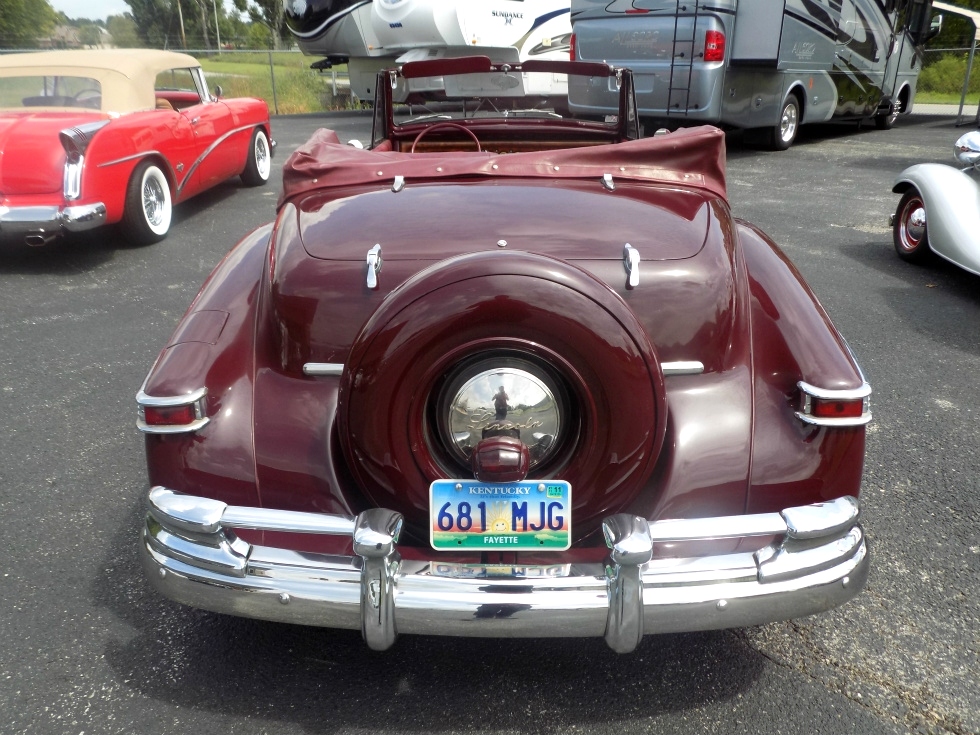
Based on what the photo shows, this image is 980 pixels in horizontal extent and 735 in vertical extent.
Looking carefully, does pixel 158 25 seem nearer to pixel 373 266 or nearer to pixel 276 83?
pixel 276 83

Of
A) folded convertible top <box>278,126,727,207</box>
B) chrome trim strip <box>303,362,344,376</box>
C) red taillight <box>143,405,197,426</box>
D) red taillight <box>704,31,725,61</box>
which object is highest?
red taillight <box>704,31,725,61</box>

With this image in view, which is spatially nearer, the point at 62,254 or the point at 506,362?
the point at 506,362

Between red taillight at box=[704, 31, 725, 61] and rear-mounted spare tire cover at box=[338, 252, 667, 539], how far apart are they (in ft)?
30.4

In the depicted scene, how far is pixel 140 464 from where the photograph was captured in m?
3.29

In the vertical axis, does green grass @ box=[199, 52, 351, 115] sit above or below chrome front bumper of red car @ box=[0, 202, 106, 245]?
above

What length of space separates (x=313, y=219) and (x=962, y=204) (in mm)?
5048

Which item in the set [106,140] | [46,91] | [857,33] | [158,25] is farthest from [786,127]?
[158,25]

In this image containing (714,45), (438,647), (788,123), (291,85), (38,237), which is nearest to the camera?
(438,647)

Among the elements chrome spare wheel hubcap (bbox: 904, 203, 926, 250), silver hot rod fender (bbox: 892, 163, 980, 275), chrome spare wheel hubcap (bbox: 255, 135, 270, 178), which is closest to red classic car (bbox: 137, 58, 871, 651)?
silver hot rod fender (bbox: 892, 163, 980, 275)

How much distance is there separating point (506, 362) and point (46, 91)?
647cm

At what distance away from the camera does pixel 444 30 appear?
47.4 ft

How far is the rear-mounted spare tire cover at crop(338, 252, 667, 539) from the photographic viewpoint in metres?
1.76

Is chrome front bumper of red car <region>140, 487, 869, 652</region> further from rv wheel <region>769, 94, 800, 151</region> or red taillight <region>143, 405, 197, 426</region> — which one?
rv wheel <region>769, 94, 800, 151</region>

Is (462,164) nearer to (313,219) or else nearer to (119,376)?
(313,219)
